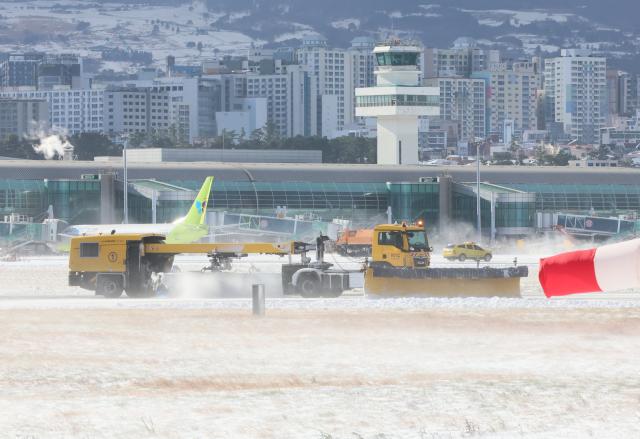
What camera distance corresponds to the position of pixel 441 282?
196 feet

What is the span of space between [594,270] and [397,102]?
16023cm

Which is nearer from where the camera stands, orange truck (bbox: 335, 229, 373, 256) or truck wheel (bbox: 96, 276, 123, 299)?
truck wheel (bbox: 96, 276, 123, 299)

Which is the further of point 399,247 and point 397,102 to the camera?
point 397,102

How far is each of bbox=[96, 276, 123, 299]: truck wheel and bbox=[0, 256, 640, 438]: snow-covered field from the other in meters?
2.62

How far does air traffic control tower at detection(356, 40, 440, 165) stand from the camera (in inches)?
7239

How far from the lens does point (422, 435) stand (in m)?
30.7

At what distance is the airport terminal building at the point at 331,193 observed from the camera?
136m

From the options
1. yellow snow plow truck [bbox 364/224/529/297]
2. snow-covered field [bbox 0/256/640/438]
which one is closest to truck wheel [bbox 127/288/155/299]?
snow-covered field [bbox 0/256/640/438]

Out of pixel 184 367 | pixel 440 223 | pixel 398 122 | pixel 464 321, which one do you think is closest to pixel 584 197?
pixel 440 223

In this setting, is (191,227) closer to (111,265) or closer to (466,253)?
(466,253)

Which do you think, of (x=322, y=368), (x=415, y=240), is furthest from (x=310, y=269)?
(x=322, y=368)

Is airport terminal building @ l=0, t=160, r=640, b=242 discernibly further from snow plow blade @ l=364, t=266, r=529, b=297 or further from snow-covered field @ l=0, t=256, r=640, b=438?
snow-covered field @ l=0, t=256, r=640, b=438

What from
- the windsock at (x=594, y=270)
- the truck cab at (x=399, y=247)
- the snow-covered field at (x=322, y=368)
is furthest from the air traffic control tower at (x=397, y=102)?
the windsock at (x=594, y=270)

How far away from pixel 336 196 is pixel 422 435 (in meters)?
114
